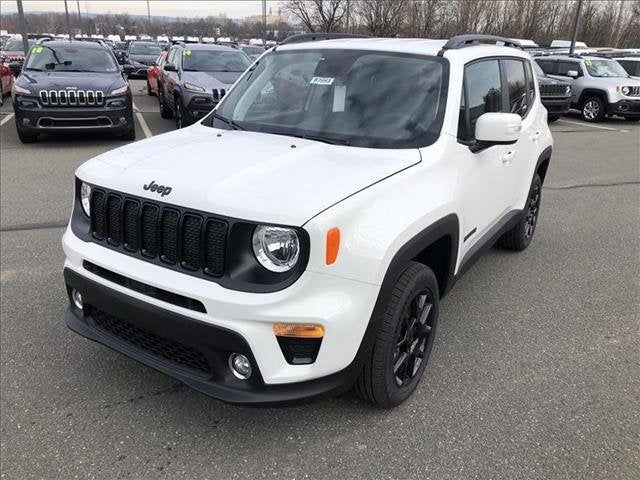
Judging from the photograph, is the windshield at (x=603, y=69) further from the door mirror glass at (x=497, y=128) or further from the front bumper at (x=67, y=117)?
the door mirror glass at (x=497, y=128)

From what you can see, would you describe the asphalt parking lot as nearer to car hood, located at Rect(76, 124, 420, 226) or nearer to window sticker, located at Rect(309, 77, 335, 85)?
car hood, located at Rect(76, 124, 420, 226)

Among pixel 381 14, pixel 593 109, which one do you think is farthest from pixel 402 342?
pixel 381 14

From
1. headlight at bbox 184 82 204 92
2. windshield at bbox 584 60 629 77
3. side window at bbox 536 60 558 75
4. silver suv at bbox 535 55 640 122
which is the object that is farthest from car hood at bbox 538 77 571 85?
headlight at bbox 184 82 204 92

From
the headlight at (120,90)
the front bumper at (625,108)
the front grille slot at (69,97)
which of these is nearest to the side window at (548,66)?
the front bumper at (625,108)

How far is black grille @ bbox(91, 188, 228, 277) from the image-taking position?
2340 mm

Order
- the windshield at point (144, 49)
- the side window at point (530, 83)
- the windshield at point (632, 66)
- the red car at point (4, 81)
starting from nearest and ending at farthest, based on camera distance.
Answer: the side window at point (530, 83) < the red car at point (4, 81) < the windshield at point (632, 66) < the windshield at point (144, 49)

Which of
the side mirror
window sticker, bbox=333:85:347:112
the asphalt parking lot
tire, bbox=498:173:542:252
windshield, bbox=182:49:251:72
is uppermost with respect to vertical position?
window sticker, bbox=333:85:347:112

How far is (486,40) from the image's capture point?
13.2 ft

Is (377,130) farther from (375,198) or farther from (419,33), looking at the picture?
(419,33)

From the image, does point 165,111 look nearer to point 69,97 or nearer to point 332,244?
point 69,97

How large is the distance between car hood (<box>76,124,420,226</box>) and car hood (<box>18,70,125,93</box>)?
6.86 meters

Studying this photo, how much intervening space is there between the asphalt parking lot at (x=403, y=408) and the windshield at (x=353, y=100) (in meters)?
1.41

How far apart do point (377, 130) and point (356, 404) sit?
1.51 metres

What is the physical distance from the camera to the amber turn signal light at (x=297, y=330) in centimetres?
224
